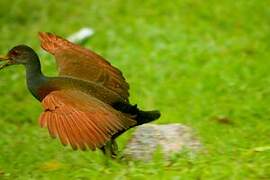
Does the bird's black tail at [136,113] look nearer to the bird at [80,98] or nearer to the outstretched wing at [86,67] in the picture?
the bird at [80,98]

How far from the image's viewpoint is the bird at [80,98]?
521 centimetres

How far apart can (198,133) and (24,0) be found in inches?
210

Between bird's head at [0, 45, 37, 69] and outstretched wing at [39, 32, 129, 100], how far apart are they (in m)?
0.32

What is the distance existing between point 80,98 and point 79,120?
13.4 inches

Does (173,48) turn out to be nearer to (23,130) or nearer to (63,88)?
(23,130)

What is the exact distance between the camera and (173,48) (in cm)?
951

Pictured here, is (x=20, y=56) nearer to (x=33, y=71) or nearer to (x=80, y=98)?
(x=33, y=71)

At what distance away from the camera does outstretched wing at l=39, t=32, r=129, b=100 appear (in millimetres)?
6348

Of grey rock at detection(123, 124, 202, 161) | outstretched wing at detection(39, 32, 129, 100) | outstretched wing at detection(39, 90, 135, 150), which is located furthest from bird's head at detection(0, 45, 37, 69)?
grey rock at detection(123, 124, 202, 161)

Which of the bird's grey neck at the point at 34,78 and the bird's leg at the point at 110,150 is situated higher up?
the bird's grey neck at the point at 34,78

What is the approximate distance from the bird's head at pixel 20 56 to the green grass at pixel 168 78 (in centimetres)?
86

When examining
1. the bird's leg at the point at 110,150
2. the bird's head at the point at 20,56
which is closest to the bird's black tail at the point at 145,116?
the bird's leg at the point at 110,150

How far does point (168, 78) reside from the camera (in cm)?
881

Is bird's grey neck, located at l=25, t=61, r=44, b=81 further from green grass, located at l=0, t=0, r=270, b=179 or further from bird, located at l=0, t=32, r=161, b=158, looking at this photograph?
green grass, located at l=0, t=0, r=270, b=179
